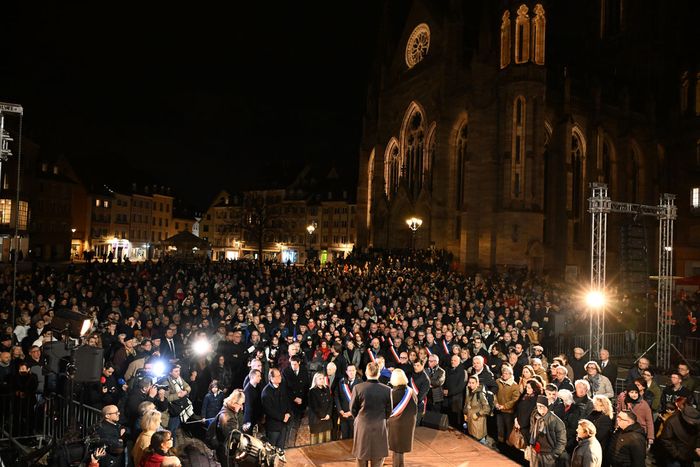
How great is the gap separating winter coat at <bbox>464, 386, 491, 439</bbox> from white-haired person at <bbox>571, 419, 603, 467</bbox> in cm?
280

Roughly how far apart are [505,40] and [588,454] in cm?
3214

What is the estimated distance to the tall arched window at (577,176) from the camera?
38.1 metres

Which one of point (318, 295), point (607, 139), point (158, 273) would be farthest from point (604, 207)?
point (607, 139)

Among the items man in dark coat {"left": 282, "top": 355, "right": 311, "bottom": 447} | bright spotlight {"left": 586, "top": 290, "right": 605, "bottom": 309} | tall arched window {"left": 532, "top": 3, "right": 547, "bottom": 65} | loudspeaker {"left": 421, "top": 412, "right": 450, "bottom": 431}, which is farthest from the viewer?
tall arched window {"left": 532, "top": 3, "right": 547, "bottom": 65}

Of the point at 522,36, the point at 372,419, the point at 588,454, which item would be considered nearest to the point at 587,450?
the point at 588,454

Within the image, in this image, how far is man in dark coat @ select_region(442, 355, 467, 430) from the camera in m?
9.88

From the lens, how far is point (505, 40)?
111 feet

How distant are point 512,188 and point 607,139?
12018 mm

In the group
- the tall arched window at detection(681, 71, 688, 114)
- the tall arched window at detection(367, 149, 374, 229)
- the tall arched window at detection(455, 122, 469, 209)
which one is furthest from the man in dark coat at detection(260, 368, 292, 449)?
the tall arched window at detection(681, 71, 688, 114)

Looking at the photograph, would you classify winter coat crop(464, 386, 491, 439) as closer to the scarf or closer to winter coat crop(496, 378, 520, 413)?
winter coat crop(496, 378, 520, 413)

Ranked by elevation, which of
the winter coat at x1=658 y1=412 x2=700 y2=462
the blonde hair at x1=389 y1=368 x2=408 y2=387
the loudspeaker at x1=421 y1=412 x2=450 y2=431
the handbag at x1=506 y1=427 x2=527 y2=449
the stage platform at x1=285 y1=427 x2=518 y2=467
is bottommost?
the stage platform at x1=285 y1=427 x2=518 y2=467

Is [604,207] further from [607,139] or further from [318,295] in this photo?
[607,139]

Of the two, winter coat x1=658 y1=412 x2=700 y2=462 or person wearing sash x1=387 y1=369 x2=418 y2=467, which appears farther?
winter coat x1=658 y1=412 x2=700 y2=462

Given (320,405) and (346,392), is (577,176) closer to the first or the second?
(346,392)
